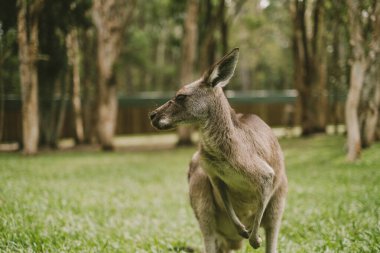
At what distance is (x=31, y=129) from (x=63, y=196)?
7.67 m

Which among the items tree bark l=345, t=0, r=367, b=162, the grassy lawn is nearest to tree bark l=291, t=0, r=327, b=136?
the grassy lawn

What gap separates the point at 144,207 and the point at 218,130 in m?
4.72

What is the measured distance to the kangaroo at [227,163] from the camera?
10.2 feet

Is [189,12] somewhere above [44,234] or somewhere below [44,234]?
above

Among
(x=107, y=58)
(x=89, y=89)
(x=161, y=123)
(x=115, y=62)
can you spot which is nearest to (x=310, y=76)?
(x=115, y=62)

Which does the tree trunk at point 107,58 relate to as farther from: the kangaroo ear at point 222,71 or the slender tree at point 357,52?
the kangaroo ear at point 222,71

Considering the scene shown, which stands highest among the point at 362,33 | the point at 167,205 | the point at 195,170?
the point at 362,33

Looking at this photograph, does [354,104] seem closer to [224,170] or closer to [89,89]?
[224,170]

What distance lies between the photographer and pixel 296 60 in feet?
70.1

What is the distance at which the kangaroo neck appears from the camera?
309cm

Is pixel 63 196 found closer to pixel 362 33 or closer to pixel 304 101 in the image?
pixel 362 33

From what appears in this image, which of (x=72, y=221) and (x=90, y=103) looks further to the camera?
(x=90, y=103)

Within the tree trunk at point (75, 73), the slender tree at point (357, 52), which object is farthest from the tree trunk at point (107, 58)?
the slender tree at point (357, 52)

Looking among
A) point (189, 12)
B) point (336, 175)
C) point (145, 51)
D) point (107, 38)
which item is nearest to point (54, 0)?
point (107, 38)
